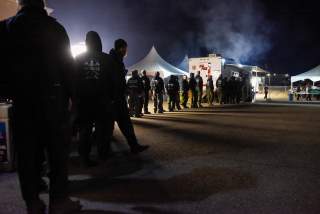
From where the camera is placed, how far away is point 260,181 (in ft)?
14.5

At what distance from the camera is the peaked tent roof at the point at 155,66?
28.8 meters

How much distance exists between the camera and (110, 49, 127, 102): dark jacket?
566 centimetres

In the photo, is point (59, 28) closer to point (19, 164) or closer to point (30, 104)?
point (30, 104)

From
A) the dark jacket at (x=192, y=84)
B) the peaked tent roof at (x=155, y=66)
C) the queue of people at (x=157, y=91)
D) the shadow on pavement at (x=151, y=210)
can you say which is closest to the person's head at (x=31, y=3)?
the shadow on pavement at (x=151, y=210)

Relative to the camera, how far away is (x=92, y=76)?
17.3 ft

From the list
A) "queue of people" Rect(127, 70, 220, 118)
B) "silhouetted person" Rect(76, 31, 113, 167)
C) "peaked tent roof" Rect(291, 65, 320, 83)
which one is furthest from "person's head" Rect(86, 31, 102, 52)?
"peaked tent roof" Rect(291, 65, 320, 83)

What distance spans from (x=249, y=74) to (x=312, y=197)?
A: 22711 mm

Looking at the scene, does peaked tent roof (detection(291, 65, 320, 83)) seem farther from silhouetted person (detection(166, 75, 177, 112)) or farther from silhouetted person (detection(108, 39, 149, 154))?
silhouetted person (detection(108, 39, 149, 154))

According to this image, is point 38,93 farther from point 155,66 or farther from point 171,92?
point 155,66

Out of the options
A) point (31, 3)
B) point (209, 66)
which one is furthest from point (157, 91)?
point (31, 3)

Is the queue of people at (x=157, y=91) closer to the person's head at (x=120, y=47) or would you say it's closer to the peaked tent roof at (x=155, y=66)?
the person's head at (x=120, y=47)

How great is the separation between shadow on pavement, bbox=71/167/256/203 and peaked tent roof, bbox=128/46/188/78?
24.2 metres

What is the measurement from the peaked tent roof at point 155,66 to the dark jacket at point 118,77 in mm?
22663

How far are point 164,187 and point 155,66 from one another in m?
25.4
